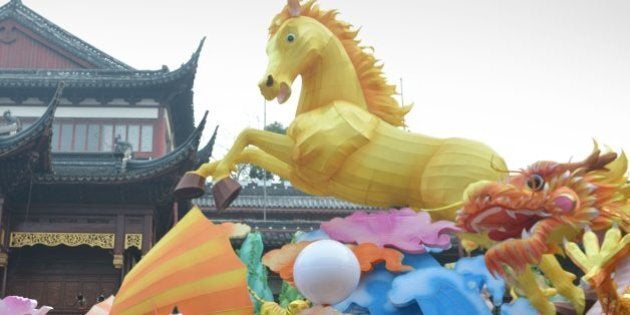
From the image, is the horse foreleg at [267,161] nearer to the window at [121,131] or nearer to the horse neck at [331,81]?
the horse neck at [331,81]

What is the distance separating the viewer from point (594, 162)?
190 inches


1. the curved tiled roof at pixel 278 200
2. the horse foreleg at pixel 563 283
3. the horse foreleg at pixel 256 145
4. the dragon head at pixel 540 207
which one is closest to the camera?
the dragon head at pixel 540 207

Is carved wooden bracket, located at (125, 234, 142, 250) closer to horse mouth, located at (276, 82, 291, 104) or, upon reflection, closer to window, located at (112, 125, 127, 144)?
window, located at (112, 125, 127, 144)

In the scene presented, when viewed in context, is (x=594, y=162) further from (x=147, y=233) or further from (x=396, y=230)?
(x=147, y=233)

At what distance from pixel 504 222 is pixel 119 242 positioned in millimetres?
9152

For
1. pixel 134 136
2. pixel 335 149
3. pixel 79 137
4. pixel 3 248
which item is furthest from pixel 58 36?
pixel 335 149

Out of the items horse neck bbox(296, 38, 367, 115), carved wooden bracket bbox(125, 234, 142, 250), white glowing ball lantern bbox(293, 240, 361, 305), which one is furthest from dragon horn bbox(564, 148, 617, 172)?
carved wooden bracket bbox(125, 234, 142, 250)

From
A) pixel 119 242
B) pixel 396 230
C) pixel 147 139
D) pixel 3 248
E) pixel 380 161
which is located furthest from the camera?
pixel 147 139

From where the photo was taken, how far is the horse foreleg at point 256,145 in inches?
230

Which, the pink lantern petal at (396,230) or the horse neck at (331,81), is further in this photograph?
the horse neck at (331,81)

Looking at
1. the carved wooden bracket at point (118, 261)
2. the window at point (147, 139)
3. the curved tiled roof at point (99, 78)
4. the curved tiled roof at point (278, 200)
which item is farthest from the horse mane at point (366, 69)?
the curved tiled roof at point (278, 200)

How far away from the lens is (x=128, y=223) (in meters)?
12.9

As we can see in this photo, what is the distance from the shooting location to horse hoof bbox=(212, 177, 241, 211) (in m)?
5.74

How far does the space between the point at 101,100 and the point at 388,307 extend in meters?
13.2
